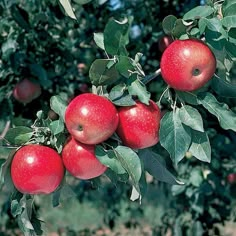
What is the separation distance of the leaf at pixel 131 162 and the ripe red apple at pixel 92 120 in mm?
43

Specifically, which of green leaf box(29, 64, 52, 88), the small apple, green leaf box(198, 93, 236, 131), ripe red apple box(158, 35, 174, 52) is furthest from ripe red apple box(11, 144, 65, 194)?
the small apple

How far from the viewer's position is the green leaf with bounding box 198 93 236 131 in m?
1.35

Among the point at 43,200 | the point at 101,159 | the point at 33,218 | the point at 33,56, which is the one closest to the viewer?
the point at 101,159

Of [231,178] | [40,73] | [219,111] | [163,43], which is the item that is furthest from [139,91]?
[231,178]

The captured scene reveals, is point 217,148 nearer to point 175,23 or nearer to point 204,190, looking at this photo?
point 204,190

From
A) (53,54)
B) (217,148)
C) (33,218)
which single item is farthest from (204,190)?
(33,218)

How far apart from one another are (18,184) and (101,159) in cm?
20

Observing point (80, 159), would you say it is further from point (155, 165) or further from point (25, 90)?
point (25, 90)

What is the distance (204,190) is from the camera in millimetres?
2771

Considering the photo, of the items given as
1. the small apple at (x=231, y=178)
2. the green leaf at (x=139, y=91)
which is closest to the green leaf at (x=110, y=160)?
the green leaf at (x=139, y=91)

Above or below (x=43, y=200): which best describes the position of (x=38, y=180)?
above

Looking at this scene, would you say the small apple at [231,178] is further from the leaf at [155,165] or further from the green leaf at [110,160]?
the green leaf at [110,160]

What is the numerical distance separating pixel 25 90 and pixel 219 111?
1290mm

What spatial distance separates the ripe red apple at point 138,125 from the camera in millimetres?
1320
